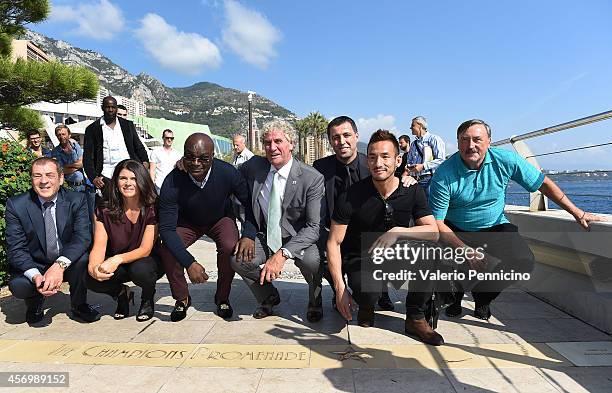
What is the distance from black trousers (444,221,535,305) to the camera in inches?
129

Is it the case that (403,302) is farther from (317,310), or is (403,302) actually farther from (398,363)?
(398,363)

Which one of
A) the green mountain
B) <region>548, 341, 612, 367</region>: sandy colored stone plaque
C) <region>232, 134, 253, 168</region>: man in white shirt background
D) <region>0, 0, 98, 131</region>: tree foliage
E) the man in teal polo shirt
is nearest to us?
<region>548, 341, 612, 367</region>: sandy colored stone plaque

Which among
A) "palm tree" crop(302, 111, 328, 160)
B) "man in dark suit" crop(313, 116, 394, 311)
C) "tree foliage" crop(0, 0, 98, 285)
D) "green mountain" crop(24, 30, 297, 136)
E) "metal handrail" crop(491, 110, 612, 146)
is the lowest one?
"man in dark suit" crop(313, 116, 394, 311)

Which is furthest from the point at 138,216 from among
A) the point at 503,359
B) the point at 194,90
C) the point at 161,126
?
the point at 194,90

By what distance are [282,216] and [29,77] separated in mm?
6793

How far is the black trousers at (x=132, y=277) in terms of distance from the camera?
341cm

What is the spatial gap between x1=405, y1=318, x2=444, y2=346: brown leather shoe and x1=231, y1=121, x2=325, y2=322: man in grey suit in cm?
78

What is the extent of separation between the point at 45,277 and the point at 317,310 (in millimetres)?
2135

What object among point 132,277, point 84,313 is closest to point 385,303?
point 132,277

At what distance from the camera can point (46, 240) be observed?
11.0ft

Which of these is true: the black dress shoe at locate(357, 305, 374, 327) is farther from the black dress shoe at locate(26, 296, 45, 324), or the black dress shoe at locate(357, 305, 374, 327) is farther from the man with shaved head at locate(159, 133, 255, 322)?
the black dress shoe at locate(26, 296, 45, 324)

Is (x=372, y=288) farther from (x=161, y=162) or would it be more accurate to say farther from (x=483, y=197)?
(x=161, y=162)

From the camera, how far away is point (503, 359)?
2609 millimetres

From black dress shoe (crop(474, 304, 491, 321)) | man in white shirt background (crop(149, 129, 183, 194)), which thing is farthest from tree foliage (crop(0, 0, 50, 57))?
black dress shoe (crop(474, 304, 491, 321))
